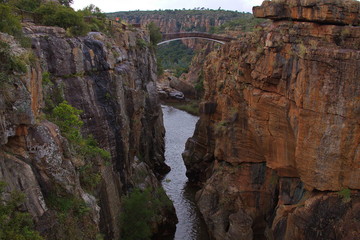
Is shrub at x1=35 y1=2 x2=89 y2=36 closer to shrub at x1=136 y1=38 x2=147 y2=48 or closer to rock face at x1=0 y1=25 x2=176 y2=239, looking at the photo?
rock face at x1=0 y1=25 x2=176 y2=239

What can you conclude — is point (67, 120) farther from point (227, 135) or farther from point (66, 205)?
point (227, 135)

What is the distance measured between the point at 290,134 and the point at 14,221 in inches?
596

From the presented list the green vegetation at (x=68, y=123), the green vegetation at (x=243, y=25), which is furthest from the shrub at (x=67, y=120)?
the green vegetation at (x=243, y=25)

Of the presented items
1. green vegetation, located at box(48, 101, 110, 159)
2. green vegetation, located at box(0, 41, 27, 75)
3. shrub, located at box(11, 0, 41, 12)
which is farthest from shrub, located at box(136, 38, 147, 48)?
green vegetation, located at box(0, 41, 27, 75)

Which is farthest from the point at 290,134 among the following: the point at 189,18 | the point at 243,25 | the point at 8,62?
the point at 189,18

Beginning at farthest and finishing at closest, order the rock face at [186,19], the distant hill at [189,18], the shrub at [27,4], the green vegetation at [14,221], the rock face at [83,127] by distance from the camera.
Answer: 1. the rock face at [186,19]
2. the distant hill at [189,18]
3. the shrub at [27,4]
4. the rock face at [83,127]
5. the green vegetation at [14,221]

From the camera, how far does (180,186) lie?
34.3 meters

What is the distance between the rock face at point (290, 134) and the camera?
19812mm

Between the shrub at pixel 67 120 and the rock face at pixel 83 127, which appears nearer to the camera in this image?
the rock face at pixel 83 127

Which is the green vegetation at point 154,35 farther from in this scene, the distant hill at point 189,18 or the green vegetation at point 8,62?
the distant hill at point 189,18

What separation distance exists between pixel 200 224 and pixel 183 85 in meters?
47.6

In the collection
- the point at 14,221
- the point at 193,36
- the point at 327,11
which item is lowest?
the point at 14,221

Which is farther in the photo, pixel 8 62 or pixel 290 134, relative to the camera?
pixel 290 134

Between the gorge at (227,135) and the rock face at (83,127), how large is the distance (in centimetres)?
5
